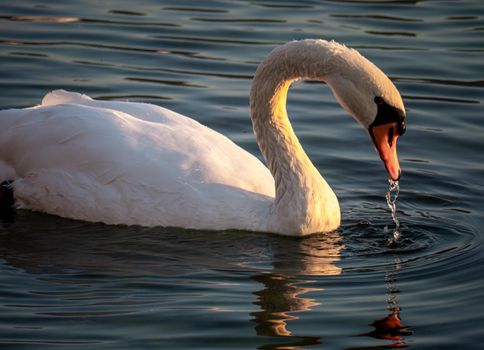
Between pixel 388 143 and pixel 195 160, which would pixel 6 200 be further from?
pixel 388 143

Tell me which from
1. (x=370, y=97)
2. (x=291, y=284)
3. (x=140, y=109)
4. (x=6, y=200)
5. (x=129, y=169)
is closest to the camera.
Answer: (x=291, y=284)

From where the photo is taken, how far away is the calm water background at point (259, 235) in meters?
7.44

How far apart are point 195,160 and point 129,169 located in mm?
514

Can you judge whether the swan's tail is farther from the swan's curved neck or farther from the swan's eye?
the swan's eye

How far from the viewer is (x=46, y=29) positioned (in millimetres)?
14789

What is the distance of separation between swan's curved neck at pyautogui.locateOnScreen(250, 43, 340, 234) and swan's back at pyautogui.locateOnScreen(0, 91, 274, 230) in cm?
16

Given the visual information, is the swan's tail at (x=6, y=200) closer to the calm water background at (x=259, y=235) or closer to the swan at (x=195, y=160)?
the swan at (x=195, y=160)

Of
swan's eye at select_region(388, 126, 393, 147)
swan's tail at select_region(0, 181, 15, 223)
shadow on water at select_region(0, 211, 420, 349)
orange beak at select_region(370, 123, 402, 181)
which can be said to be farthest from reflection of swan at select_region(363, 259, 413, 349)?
swan's tail at select_region(0, 181, 15, 223)

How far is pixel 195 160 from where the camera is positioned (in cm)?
921

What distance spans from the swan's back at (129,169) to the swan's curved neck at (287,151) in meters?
0.16

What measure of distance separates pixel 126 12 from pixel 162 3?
0.59m

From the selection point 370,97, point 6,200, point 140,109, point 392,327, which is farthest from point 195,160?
point 392,327

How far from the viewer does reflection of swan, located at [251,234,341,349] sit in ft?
24.4

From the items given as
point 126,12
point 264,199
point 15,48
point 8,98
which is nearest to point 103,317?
point 264,199
